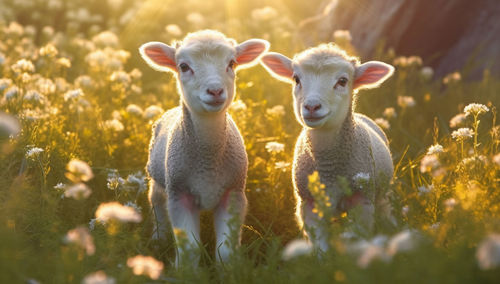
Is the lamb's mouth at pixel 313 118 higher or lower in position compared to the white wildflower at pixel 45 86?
lower

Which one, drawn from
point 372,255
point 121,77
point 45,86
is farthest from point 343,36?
point 372,255

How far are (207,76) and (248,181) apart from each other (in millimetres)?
1369

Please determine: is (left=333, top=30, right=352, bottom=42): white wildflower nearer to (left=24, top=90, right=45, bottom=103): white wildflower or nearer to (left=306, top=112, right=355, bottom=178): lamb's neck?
(left=306, top=112, right=355, bottom=178): lamb's neck

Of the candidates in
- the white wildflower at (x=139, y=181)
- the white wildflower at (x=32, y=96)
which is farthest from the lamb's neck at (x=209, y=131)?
the white wildflower at (x=32, y=96)

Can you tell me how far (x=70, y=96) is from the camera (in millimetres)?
5453

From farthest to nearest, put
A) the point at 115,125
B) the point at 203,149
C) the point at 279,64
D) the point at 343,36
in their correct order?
1. the point at 343,36
2. the point at 115,125
3. the point at 279,64
4. the point at 203,149

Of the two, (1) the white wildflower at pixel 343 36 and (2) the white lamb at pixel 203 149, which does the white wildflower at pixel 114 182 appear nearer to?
(2) the white lamb at pixel 203 149

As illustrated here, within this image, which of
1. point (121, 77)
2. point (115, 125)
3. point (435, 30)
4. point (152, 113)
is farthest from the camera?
point (435, 30)

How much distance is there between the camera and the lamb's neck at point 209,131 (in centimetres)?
433

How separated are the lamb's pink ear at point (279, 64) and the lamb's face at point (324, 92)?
214mm

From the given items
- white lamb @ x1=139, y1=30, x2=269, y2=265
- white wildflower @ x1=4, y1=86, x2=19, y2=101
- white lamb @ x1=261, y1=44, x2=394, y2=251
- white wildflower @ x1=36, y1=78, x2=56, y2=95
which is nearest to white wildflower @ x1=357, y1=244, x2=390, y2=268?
white lamb @ x1=261, y1=44, x2=394, y2=251

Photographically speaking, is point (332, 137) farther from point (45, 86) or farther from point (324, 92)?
point (45, 86)

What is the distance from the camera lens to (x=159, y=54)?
4.63 metres

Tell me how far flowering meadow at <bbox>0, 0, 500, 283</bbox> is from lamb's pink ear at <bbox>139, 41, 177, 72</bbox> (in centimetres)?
91
